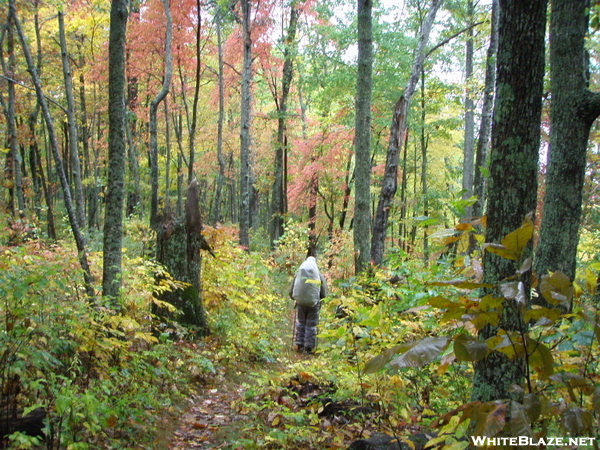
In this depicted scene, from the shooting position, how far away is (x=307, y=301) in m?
7.59

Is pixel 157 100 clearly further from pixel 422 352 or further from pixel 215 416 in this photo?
pixel 422 352

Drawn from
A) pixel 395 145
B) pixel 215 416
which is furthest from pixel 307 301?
pixel 395 145

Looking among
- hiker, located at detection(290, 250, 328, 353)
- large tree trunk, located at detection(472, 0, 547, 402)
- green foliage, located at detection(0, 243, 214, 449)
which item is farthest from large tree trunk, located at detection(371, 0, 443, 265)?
large tree trunk, located at detection(472, 0, 547, 402)

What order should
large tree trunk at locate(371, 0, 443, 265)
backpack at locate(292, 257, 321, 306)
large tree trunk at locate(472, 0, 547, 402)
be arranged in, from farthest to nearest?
large tree trunk at locate(371, 0, 443, 265) → backpack at locate(292, 257, 321, 306) → large tree trunk at locate(472, 0, 547, 402)

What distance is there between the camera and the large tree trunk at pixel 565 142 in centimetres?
462

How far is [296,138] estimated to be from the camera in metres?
21.5

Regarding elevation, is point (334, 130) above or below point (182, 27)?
below

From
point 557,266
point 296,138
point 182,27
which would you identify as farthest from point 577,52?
point 296,138

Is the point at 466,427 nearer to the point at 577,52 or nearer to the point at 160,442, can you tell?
the point at 160,442

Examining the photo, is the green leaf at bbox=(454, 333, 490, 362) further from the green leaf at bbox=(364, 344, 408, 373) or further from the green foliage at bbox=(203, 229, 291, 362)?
the green foliage at bbox=(203, 229, 291, 362)

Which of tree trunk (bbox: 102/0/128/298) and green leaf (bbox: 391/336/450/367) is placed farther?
tree trunk (bbox: 102/0/128/298)

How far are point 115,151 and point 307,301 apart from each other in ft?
14.1

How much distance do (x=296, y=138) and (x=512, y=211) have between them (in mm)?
19773

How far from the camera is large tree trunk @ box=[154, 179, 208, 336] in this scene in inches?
266
